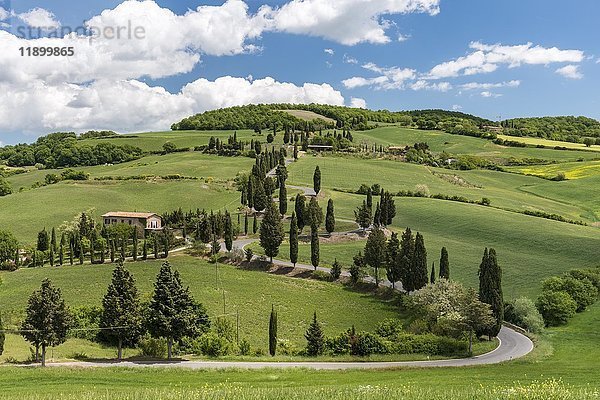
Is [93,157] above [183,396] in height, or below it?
above

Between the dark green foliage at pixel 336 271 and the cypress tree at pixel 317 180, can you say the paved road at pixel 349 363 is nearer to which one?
the dark green foliage at pixel 336 271

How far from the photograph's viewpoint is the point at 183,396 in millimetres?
16562

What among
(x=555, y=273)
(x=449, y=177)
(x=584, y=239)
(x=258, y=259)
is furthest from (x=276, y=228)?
(x=449, y=177)

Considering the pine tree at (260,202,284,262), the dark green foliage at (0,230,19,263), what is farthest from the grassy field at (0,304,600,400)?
the dark green foliage at (0,230,19,263)

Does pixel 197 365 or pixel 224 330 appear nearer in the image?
pixel 197 365

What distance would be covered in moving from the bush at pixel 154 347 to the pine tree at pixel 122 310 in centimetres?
112

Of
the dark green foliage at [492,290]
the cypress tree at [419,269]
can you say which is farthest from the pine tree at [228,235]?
the dark green foliage at [492,290]

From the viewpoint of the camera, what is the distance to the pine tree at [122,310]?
4591 centimetres

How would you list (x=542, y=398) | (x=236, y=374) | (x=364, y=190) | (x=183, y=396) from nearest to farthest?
(x=542, y=398) < (x=183, y=396) < (x=236, y=374) < (x=364, y=190)

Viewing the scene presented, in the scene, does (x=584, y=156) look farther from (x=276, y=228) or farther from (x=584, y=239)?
(x=276, y=228)

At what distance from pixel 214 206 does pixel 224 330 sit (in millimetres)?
69080

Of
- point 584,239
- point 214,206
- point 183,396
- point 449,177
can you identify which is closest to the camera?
point 183,396

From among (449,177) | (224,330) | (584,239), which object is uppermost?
(449,177)

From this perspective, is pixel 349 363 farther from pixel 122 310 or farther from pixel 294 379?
pixel 122 310
